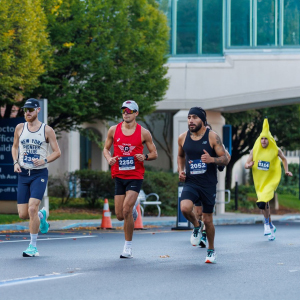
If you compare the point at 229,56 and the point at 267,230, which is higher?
the point at 229,56

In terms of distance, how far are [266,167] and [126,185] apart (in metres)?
5.22

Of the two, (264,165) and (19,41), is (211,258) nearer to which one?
(264,165)

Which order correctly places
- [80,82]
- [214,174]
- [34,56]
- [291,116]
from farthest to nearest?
[291,116] → [80,82] → [34,56] → [214,174]

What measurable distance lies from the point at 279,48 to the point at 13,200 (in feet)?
40.1

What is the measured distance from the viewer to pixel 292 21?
96.5ft

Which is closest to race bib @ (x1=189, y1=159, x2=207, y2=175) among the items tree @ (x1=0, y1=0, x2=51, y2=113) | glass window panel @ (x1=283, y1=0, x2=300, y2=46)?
tree @ (x1=0, y1=0, x2=51, y2=113)

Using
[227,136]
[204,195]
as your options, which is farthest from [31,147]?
[227,136]

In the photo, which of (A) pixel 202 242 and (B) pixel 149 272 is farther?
(A) pixel 202 242

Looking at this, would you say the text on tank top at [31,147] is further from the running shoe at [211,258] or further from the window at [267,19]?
the window at [267,19]

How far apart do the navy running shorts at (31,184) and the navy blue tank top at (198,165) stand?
6.70 ft

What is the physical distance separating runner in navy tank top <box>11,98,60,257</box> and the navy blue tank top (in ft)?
6.43

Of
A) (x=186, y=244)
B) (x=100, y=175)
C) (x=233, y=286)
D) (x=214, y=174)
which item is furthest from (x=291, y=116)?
(x=233, y=286)

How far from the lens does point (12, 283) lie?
7699 mm

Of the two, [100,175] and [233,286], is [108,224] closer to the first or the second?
[100,175]
